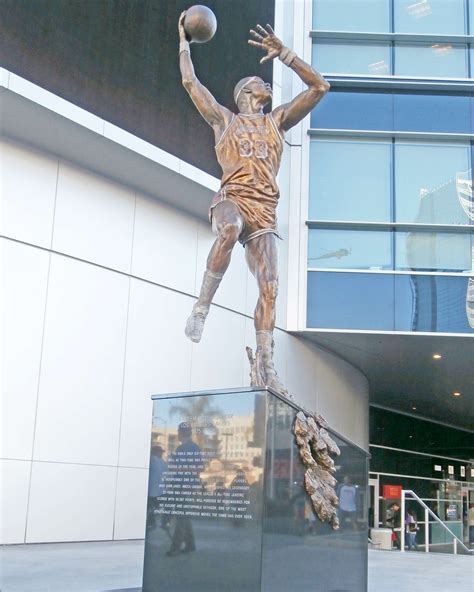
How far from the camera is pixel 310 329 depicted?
56.3 feet

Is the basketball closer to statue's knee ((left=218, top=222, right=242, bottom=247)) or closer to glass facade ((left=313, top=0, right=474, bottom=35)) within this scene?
statue's knee ((left=218, top=222, right=242, bottom=247))

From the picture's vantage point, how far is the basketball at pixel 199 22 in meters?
6.64

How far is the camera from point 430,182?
59.4 feet

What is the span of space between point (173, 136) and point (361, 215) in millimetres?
5849

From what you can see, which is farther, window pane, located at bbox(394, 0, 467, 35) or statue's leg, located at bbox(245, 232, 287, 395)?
window pane, located at bbox(394, 0, 467, 35)

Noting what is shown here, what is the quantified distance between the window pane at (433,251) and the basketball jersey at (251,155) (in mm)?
11088

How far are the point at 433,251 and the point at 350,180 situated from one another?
2648mm

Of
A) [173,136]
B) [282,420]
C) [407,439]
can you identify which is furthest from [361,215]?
[407,439]

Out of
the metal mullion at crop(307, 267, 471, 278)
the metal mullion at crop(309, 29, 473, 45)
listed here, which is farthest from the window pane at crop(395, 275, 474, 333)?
the metal mullion at crop(309, 29, 473, 45)

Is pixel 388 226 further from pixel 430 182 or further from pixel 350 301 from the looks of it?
pixel 350 301

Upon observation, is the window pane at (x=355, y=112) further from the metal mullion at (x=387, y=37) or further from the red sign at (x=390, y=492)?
the red sign at (x=390, y=492)

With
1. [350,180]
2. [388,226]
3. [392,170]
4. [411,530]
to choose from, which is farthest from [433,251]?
[411,530]

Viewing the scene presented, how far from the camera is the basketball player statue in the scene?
649 centimetres

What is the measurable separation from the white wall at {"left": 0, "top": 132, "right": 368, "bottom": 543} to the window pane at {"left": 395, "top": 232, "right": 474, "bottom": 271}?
480 cm
